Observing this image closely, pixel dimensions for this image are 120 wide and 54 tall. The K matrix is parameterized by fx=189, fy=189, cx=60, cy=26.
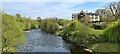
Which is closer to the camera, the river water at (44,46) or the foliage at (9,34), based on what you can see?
the foliage at (9,34)

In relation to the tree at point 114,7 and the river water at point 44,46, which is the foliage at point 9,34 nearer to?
the river water at point 44,46

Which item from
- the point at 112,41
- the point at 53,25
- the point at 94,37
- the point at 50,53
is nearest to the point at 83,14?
the point at 53,25

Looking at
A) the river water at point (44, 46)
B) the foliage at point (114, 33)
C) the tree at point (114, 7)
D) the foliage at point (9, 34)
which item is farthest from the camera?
the tree at point (114, 7)

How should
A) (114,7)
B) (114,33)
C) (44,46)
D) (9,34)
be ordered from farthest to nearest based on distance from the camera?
1. (114,7)
2. (44,46)
3. (114,33)
4. (9,34)

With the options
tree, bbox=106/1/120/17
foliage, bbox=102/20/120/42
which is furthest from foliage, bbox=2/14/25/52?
tree, bbox=106/1/120/17

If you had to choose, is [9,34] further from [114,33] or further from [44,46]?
[114,33]

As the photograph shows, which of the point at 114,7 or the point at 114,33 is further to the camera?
the point at 114,7

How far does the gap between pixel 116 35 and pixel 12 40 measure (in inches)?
Answer: 157

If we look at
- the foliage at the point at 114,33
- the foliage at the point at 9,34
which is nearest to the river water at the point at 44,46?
the foliage at the point at 9,34

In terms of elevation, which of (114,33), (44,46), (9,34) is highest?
(9,34)

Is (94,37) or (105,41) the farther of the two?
(94,37)

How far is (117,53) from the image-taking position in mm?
5926

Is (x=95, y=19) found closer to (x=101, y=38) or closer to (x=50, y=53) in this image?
(x=101, y=38)

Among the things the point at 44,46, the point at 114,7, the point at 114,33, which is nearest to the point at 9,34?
the point at 44,46
